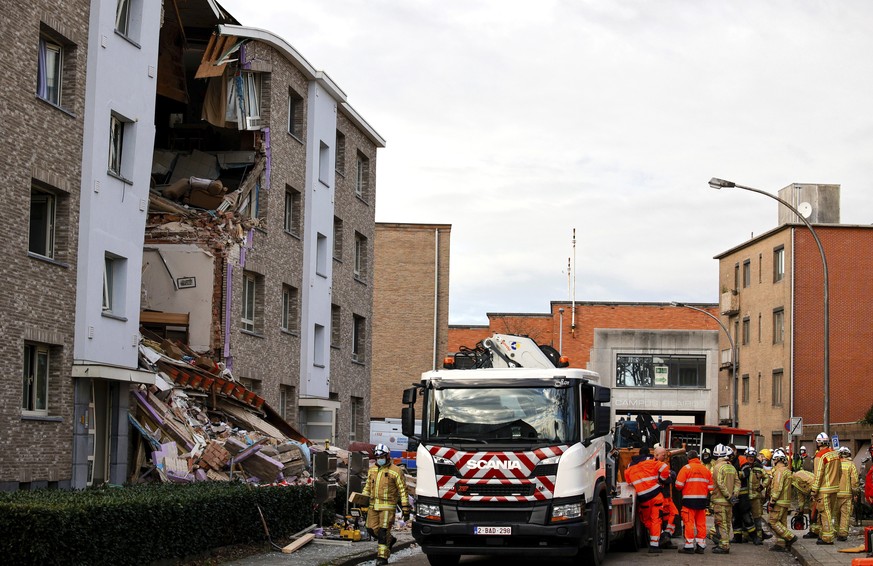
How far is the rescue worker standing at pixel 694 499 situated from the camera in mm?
19578

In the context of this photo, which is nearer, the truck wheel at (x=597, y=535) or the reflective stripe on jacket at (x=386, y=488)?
the truck wheel at (x=597, y=535)

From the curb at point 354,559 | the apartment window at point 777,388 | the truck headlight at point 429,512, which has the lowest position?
the curb at point 354,559

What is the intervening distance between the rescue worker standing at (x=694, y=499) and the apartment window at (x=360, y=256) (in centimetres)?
2528

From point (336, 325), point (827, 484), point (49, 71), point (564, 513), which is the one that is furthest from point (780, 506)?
point (336, 325)

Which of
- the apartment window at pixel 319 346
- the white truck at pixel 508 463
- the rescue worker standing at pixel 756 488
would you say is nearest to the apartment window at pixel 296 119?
the apartment window at pixel 319 346

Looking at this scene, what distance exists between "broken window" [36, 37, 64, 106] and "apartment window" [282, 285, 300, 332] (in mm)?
15266

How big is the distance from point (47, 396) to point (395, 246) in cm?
4532

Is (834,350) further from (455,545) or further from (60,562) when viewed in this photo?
(60,562)

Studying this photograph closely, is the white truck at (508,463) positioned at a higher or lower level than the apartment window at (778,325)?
lower

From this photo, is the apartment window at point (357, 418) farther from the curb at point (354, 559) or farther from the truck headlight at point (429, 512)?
the truck headlight at point (429, 512)

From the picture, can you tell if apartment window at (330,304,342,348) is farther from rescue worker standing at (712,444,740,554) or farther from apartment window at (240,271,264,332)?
rescue worker standing at (712,444,740,554)

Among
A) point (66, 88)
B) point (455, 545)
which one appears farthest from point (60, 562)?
point (66, 88)

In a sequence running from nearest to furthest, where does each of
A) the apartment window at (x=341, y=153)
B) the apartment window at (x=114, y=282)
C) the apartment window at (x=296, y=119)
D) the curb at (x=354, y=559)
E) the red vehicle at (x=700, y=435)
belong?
the curb at (x=354, y=559) < the apartment window at (x=114, y=282) < the red vehicle at (x=700, y=435) < the apartment window at (x=296, y=119) < the apartment window at (x=341, y=153)

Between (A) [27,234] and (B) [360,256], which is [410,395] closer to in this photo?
(A) [27,234]
